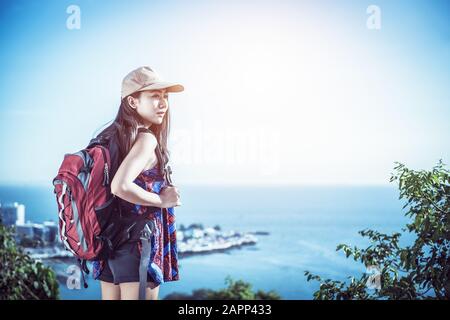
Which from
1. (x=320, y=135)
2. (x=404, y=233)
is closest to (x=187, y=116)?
(x=320, y=135)

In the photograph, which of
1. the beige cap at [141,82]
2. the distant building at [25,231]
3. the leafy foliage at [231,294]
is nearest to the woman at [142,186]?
the beige cap at [141,82]

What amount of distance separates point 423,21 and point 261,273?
1.68 meters

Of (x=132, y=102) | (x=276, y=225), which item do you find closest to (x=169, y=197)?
(x=132, y=102)

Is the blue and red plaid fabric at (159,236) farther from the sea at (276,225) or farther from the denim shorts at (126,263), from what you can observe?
the sea at (276,225)

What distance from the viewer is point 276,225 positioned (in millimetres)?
3639

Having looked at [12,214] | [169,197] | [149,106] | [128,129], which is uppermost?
[149,106]

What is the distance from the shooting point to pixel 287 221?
A: 144 inches

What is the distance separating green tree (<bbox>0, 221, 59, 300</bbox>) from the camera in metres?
3.60

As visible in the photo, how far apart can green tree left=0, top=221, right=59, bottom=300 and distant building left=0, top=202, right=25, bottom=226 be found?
4cm

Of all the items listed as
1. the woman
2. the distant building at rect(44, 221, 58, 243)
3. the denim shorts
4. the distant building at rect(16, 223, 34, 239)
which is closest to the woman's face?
the woman

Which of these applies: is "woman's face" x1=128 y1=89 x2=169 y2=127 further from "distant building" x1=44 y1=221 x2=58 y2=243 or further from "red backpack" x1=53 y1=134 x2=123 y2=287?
"distant building" x1=44 y1=221 x2=58 y2=243

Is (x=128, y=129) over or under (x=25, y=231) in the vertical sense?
over

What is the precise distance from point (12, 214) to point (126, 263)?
2.84ft

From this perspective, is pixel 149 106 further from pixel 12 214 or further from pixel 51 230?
pixel 12 214
